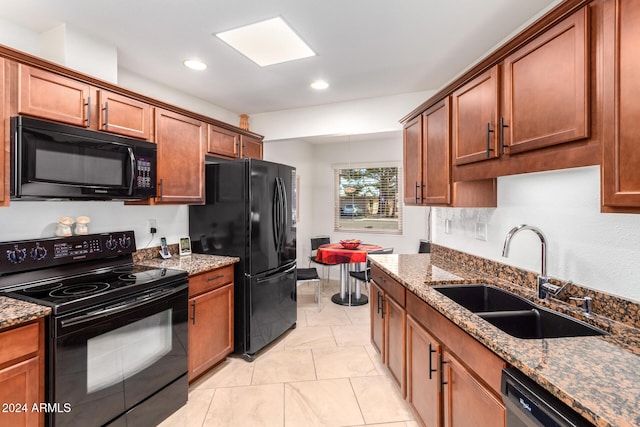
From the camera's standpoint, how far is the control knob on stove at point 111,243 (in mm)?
2357

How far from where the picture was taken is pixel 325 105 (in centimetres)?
361

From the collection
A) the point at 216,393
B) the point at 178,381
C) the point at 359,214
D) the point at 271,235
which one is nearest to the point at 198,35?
the point at 271,235

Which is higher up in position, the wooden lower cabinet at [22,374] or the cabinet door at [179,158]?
the cabinet door at [179,158]

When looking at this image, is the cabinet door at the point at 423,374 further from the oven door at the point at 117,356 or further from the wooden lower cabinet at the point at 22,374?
the wooden lower cabinet at the point at 22,374

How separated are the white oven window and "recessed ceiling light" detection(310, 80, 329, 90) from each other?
2.27 meters

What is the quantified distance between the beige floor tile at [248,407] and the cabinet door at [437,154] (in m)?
1.86

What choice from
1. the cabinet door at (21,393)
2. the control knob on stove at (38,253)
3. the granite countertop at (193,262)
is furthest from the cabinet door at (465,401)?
the control knob on stove at (38,253)

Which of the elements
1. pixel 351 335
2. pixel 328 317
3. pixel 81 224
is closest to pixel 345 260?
pixel 328 317

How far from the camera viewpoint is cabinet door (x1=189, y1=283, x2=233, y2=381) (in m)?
2.41

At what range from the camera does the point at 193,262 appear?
8.68ft

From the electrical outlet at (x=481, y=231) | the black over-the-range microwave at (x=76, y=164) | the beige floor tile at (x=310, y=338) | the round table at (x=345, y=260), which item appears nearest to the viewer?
the black over-the-range microwave at (x=76, y=164)

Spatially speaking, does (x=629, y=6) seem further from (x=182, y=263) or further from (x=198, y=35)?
(x=182, y=263)

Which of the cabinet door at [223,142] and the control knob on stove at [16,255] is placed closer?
the control knob on stove at [16,255]

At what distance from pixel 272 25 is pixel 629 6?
1.74 metres
